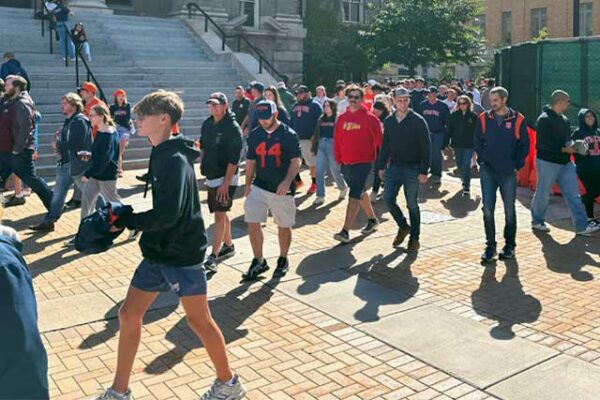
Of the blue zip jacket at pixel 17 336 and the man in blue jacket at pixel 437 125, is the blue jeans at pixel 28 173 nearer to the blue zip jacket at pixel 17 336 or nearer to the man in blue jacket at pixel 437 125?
the man in blue jacket at pixel 437 125

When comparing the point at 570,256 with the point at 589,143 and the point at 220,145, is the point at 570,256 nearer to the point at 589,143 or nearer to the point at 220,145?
the point at 589,143

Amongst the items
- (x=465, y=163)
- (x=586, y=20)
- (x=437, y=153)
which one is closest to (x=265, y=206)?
(x=465, y=163)

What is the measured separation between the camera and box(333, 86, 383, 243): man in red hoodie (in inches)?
342

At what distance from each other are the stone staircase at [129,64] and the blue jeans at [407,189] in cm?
849

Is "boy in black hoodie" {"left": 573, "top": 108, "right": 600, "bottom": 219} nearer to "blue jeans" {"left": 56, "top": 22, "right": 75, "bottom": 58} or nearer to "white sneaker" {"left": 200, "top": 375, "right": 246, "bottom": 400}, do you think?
"white sneaker" {"left": 200, "top": 375, "right": 246, "bottom": 400}

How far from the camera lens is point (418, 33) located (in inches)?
1320

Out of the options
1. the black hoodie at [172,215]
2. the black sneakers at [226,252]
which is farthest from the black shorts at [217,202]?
the black hoodie at [172,215]

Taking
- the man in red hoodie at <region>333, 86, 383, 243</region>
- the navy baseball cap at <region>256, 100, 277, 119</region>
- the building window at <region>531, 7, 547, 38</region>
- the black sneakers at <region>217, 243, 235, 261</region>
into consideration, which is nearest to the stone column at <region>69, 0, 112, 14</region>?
the man in red hoodie at <region>333, 86, 383, 243</region>

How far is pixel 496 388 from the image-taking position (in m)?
4.53

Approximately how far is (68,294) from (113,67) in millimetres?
14363

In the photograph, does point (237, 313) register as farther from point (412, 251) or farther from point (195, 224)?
point (412, 251)

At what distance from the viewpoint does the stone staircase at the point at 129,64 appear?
17016mm

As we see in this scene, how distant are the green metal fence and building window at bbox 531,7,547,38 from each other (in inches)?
2036

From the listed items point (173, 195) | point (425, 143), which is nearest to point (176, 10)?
point (425, 143)
